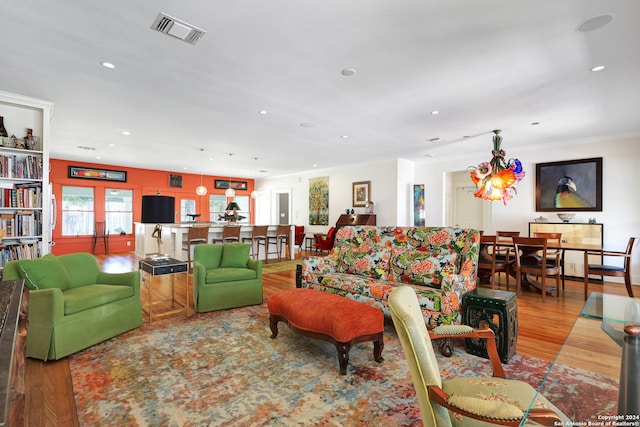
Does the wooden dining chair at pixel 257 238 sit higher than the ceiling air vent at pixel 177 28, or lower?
lower

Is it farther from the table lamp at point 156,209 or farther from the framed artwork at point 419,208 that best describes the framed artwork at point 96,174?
the framed artwork at point 419,208

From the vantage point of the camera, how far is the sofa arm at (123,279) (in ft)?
10.5

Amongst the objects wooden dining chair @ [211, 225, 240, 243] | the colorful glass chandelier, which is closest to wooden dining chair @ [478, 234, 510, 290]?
the colorful glass chandelier

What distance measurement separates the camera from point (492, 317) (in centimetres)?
258

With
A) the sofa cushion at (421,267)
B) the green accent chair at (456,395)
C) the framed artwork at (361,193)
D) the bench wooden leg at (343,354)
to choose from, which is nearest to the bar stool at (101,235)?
the framed artwork at (361,193)

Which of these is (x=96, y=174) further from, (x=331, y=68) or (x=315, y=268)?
(x=331, y=68)

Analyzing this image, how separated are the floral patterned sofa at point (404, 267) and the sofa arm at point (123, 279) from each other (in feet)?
5.91

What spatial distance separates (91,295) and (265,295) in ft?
7.37

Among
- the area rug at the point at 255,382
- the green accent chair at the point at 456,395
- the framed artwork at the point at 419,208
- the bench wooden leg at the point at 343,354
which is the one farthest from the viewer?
the framed artwork at the point at 419,208

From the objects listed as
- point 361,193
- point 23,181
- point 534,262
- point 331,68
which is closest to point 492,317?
point 331,68

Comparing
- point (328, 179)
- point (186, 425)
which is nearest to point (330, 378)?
point (186, 425)

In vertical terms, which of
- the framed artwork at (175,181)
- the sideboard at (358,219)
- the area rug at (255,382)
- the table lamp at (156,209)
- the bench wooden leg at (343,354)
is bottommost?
the area rug at (255,382)

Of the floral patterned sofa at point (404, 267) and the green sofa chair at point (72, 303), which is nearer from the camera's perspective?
the green sofa chair at point (72, 303)

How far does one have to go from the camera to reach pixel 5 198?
3715 mm
